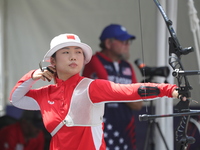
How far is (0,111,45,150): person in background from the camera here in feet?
14.1

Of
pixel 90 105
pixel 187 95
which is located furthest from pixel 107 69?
pixel 187 95

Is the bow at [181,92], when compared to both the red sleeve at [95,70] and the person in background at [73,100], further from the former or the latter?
the red sleeve at [95,70]

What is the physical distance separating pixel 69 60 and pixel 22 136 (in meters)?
2.36

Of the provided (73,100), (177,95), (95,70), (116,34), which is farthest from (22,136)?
(177,95)

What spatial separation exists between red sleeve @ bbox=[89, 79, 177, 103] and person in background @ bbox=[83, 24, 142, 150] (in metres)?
1.54

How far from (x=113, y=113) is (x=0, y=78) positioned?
1.46 metres

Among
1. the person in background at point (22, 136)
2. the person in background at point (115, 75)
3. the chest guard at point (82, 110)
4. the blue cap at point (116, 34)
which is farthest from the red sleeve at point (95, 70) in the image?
the chest guard at point (82, 110)

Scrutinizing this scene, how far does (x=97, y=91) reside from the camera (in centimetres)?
209

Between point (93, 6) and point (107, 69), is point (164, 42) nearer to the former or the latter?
point (107, 69)

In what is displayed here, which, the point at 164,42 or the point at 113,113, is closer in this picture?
the point at 164,42

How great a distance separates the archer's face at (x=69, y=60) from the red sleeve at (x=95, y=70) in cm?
140

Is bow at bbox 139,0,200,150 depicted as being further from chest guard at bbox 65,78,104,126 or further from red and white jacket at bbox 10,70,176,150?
chest guard at bbox 65,78,104,126

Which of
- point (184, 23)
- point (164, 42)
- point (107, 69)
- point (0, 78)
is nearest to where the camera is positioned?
point (184, 23)

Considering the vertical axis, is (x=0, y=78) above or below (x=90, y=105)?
above
